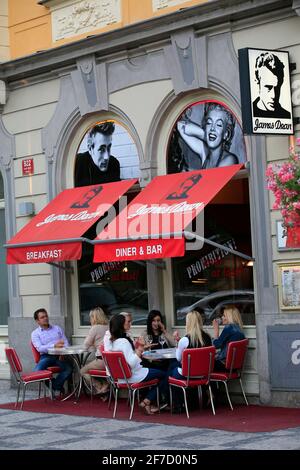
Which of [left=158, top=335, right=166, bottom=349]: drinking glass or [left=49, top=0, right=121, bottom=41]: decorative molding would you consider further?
[left=49, top=0, right=121, bottom=41]: decorative molding

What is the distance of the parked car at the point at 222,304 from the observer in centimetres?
1466

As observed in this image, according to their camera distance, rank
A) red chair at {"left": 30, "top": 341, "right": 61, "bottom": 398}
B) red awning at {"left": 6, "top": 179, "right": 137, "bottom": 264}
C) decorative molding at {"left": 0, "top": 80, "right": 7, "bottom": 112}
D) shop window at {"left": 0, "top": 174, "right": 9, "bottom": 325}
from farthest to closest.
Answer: shop window at {"left": 0, "top": 174, "right": 9, "bottom": 325} < decorative molding at {"left": 0, "top": 80, "right": 7, "bottom": 112} < red chair at {"left": 30, "top": 341, "right": 61, "bottom": 398} < red awning at {"left": 6, "top": 179, "right": 137, "bottom": 264}

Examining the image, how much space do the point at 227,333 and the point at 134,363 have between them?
1.34 meters

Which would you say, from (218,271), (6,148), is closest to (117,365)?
(218,271)

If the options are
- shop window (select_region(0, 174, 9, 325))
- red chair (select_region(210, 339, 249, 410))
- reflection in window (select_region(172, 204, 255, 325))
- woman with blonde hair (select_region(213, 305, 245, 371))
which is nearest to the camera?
red chair (select_region(210, 339, 249, 410))

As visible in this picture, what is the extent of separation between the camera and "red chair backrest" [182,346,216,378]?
1327 centimetres

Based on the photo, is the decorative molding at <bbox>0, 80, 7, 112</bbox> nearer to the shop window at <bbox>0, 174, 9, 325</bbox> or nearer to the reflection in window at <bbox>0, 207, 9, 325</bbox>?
the shop window at <bbox>0, 174, 9, 325</bbox>

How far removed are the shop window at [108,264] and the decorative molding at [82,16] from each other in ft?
5.06

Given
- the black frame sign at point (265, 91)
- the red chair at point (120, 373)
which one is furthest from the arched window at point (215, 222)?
the red chair at point (120, 373)

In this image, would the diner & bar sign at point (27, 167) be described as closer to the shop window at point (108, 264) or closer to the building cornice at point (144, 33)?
the shop window at point (108, 264)

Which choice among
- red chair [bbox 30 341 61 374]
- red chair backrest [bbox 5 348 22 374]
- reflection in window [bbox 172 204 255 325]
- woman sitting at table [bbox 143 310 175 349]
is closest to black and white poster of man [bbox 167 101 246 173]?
reflection in window [bbox 172 204 255 325]

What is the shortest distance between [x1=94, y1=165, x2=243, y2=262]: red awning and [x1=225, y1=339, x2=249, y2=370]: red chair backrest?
141cm

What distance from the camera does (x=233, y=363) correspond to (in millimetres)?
13969

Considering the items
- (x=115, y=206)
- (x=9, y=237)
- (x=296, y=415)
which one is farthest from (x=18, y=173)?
(x=296, y=415)
